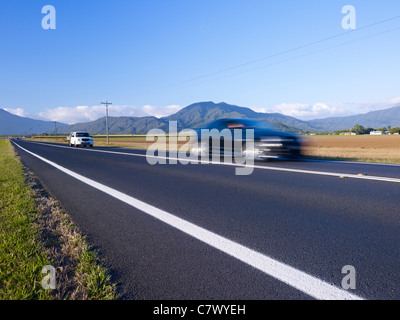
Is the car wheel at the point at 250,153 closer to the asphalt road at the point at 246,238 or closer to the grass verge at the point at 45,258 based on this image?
the asphalt road at the point at 246,238

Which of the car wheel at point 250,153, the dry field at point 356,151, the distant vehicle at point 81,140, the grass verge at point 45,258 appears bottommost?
the grass verge at point 45,258

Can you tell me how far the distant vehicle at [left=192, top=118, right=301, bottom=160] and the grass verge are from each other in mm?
7742

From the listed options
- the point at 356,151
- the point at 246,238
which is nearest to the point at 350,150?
the point at 356,151

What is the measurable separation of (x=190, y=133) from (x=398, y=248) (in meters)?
11.5

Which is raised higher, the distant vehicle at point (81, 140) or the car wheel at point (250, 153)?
the distant vehicle at point (81, 140)

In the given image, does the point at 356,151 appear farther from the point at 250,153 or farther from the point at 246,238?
the point at 246,238

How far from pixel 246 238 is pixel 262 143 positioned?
7.73 meters

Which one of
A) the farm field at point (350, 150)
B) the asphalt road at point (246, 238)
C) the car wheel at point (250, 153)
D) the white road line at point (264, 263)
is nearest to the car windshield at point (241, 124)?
the car wheel at point (250, 153)

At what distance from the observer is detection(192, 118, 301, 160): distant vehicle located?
10141 mm

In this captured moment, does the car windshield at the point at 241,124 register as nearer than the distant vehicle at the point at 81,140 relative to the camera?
Yes

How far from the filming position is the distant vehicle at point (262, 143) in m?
10.1

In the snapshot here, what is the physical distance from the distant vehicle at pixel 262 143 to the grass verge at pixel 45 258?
305 inches

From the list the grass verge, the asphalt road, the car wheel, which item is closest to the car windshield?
the car wheel
